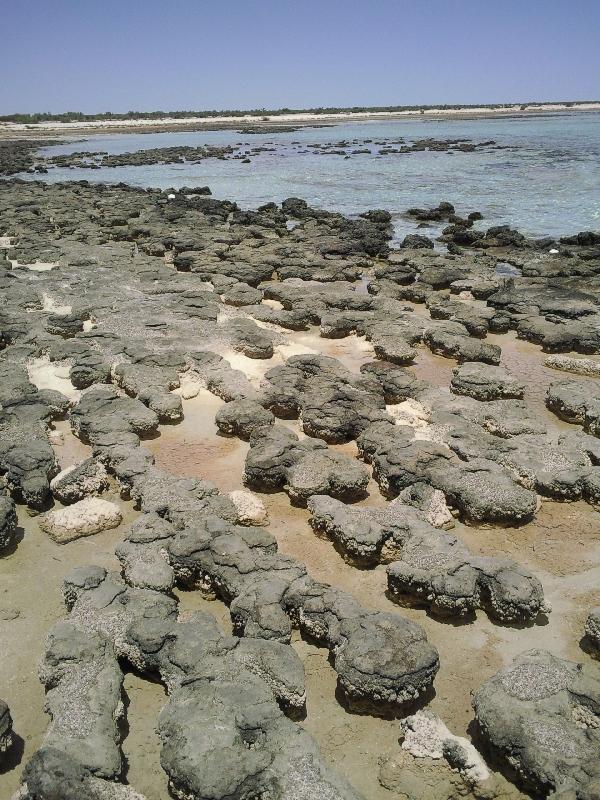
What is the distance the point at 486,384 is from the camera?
7641 mm

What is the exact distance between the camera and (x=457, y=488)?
5.44m

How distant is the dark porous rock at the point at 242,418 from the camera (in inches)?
264

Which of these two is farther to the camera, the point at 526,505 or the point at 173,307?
the point at 173,307

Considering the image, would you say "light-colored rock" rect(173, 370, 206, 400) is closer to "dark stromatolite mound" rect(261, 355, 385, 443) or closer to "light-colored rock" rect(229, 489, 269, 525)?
"dark stromatolite mound" rect(261, 355, 385, 443)

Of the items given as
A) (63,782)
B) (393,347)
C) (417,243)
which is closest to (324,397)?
(393,347)

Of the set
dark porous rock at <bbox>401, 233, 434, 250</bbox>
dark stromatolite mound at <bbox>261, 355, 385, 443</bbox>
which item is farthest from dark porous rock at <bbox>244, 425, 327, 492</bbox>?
dark porous rock at <bbox>401, 233, 434, 250</bbox>

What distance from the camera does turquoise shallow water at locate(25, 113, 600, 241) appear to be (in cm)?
2127

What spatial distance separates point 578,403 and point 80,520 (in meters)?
5.67

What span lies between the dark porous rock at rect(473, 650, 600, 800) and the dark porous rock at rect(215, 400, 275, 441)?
3814mm

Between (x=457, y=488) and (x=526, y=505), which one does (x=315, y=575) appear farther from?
(x=526, y=505)

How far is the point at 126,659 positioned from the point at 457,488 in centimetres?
315

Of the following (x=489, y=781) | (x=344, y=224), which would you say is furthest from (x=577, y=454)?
(x=344, y=224)

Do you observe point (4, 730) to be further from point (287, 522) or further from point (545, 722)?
point (545, 722)

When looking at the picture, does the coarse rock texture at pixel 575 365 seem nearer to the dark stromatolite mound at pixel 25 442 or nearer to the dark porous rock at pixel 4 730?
the dark stromatolite mound at pixel 25 442
